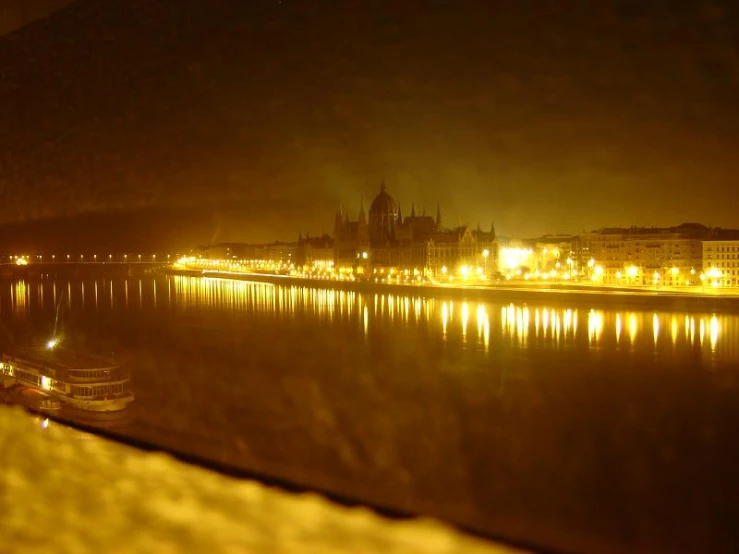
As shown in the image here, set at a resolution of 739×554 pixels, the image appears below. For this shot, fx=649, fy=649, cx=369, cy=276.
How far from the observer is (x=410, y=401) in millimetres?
6840

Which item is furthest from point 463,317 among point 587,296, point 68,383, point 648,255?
point 648,255

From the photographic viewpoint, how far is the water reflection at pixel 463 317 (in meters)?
12.2

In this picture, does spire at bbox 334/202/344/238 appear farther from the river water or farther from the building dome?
the river water

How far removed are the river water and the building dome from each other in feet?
80.1

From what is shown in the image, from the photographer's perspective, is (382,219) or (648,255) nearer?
(648,255)

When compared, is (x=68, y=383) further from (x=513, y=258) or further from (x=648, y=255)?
(x=513, y=258)

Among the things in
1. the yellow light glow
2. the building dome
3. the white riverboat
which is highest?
the building dome

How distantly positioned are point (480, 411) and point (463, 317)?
9.83m

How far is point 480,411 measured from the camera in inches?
257

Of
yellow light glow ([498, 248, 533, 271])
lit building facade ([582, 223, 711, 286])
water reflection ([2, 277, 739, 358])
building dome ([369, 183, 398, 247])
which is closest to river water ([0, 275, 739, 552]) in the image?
water reflection ([2, 277, 739, 358])

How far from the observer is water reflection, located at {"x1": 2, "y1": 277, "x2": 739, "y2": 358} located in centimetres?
1223

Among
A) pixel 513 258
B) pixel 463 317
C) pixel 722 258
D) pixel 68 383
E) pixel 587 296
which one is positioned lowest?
pixel 463 317

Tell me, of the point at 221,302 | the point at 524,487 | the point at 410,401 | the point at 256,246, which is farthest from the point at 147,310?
the point at 256,246

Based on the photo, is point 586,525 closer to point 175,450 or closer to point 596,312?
point 175,450
